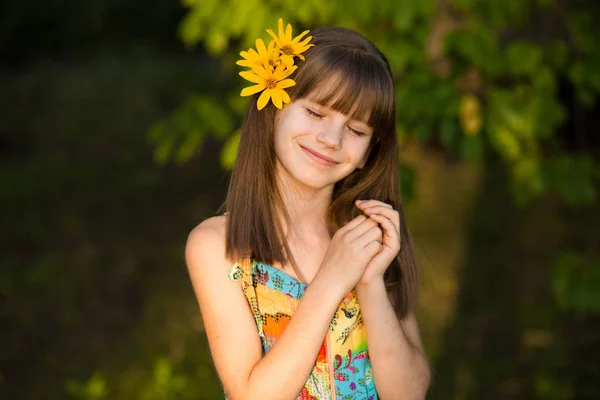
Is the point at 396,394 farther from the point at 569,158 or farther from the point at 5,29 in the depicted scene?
the point at 5,29

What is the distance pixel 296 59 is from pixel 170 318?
10.4ft

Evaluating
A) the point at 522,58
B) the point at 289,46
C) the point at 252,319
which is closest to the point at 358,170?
the point at 289,46

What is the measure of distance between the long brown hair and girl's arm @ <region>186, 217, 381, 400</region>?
61 mm

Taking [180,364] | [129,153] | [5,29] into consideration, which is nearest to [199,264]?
[180,364]

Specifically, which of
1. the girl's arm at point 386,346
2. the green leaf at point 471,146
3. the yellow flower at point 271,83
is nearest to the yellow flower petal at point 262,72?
the yellow flower at point 271,83

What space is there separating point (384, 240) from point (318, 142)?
0.88ft

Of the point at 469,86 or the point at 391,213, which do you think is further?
the point at 469,86

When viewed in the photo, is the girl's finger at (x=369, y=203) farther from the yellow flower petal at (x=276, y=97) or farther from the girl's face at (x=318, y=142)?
the yellow flower petal at (x=276, y=97)

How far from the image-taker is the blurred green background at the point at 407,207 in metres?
3.12

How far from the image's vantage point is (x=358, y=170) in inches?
84.6

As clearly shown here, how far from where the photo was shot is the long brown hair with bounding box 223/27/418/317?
187 centimetres

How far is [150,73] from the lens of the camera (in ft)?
38.6

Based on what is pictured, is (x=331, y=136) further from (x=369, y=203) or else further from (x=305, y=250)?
(x=305, y=250)

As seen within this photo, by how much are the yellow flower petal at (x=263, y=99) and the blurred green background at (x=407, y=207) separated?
110cm
